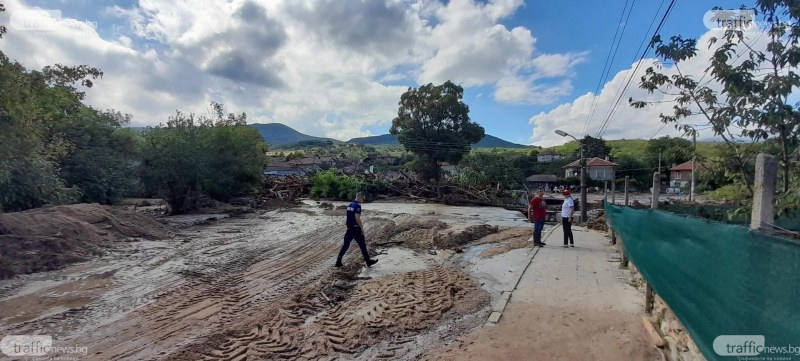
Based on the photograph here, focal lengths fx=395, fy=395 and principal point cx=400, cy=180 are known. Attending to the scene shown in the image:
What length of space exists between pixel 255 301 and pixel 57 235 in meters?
7.01

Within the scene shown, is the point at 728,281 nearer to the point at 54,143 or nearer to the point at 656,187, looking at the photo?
the point at 656,187

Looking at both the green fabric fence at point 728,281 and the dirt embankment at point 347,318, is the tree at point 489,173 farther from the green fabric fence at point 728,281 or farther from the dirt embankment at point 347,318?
the green fabric fence at point 728,281

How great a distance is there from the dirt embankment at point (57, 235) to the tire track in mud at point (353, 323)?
6418mm

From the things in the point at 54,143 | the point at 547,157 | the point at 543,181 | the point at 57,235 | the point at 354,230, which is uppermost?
the point at 547,157

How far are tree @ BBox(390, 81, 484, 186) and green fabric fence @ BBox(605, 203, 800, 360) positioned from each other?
42.0m

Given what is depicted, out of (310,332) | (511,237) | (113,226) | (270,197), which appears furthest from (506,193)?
(310,332)

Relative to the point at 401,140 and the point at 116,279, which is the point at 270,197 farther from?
the point at 116,279

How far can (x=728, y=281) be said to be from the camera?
104 inches

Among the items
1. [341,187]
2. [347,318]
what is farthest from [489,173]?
[347,318]

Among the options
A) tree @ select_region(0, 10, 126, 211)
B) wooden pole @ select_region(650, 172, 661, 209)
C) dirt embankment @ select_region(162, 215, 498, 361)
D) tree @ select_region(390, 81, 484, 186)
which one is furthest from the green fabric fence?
tree @ select_region(390, 81, 484, 186)

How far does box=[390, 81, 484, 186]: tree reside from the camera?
151 feet

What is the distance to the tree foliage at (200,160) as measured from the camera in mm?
20250

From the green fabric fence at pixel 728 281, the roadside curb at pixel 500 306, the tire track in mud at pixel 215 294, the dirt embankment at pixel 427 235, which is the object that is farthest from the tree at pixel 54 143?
the green fabric fence at pixel 728 281

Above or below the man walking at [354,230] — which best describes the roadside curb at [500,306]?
below
